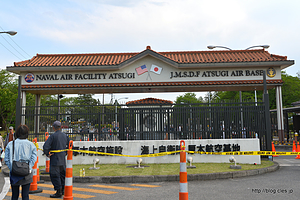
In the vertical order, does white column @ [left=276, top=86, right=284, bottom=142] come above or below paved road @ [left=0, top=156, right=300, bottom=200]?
above

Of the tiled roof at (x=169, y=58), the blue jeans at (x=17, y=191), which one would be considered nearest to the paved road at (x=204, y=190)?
the blue jeans at (x=17, y=191)

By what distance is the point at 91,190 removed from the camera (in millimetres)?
7055

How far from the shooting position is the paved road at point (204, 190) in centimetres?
620

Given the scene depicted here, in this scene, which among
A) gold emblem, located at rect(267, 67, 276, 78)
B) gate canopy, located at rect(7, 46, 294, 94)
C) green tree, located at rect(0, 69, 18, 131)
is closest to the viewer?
gate canopy, located at rect(7, 46, 294, 94)

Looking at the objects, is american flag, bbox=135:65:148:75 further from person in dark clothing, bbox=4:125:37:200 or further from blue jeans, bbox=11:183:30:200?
blue jeans, bbox=11:183:30:200

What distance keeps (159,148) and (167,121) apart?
4.20 feet

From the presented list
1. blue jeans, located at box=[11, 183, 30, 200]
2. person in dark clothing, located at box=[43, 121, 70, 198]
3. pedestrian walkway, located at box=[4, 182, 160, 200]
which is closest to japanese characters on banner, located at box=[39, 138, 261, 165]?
pedestrian walkway, located at box=[4, 182, 160, 200]

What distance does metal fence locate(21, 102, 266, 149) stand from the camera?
11.6m

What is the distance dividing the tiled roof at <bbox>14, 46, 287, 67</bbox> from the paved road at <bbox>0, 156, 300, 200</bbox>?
1098 centimetres

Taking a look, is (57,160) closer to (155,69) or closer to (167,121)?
(167,121)

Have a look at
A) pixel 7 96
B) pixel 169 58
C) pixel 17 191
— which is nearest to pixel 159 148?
pixel 17 191

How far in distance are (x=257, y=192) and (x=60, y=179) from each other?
186 inches

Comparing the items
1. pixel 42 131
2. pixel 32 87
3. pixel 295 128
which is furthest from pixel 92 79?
pixel 295 128

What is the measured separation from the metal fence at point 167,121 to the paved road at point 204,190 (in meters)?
3.47
